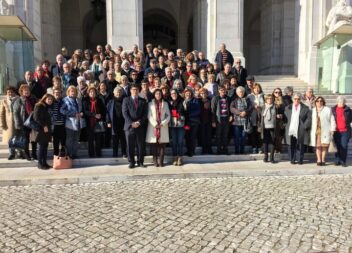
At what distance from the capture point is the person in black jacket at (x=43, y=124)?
25.4 ft

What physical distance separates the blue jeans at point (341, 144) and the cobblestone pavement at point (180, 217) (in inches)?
53.9

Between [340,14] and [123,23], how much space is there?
930 cm

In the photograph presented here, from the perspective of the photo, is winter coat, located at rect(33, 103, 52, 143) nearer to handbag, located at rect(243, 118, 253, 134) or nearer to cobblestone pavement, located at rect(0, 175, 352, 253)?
cobblestone pavement, located at rect(0, 175, 352, 253)

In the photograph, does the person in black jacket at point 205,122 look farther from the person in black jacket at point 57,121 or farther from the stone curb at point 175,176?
the person in black jacket at point 57,121

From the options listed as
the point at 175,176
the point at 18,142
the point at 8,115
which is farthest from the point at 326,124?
the point at 8,115

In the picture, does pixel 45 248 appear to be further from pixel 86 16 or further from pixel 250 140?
pixel 86 16

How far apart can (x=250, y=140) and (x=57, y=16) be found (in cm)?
1539

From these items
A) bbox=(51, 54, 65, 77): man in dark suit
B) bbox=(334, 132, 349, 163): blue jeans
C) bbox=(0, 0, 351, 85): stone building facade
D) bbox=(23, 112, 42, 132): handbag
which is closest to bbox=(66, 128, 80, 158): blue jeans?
bbox=(23, 112, 42, 132): handbag

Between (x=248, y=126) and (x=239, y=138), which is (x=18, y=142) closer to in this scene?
(x=239, y=138)

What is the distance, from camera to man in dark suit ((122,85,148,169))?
801 cm

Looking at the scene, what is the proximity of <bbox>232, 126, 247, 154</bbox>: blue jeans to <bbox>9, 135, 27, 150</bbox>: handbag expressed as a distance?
5058mm

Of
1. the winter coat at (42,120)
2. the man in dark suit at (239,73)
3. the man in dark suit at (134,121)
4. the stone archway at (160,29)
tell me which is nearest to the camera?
the winter coat at (42,120)

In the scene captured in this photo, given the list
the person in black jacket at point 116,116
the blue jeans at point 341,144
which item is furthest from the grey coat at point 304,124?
the person in black jacket at point 116,116

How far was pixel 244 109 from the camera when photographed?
8797mm
